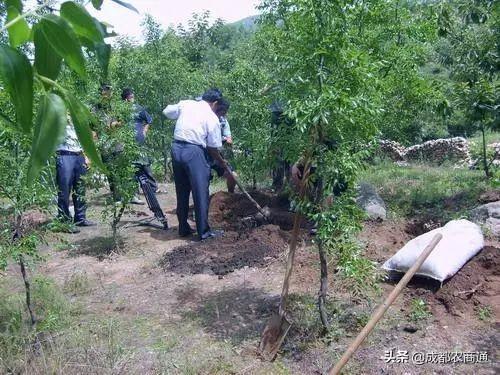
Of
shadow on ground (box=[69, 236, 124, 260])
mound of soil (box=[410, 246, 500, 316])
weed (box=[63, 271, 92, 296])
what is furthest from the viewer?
shadow on ground (box=[69, 236, 124, 260])

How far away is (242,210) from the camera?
7.25m

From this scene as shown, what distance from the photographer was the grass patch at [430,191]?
6.49m

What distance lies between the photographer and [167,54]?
1012 cm

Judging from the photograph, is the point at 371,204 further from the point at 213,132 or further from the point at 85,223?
the point at 85,223

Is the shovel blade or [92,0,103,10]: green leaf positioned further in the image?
the shovel blade

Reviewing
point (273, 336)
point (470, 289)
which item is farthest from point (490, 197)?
point (273, 336)

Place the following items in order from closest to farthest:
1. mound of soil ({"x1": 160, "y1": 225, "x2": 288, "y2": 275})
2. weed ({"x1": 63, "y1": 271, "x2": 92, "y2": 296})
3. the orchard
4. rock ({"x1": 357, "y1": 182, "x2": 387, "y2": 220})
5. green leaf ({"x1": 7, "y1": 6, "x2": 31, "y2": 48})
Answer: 1. green leaf ({"x1": 7, "y1": 6, "x2": 31, "y2": 48})
2. the orchard
3. weed ({"x1": 63, "y1": 271, "x2": 92, "y2": 296})
4. mound of soil ({"x1": 160, "y1": 225, "x2": 288, "y2": 275})
5. rock ({"x1": 357, "y1": 182, "x2": 387, "y2": 220})

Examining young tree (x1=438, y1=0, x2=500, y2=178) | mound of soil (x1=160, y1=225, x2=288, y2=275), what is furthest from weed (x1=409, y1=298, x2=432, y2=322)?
young tree (x1=438, y1=0, x2=500, y2=178)

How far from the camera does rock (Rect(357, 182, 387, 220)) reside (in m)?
6.25

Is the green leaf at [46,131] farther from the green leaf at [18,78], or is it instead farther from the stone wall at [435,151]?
the stone wall at [435,151]

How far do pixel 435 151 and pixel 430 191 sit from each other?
Result: 5.95 metres

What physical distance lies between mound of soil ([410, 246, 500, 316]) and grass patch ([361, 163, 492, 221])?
1200 mm

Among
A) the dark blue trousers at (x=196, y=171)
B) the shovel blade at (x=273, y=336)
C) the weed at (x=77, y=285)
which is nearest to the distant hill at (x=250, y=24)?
the dark blue trousers at (x=196, y=171)

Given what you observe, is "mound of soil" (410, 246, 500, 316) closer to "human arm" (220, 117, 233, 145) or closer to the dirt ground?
the dirt ground
